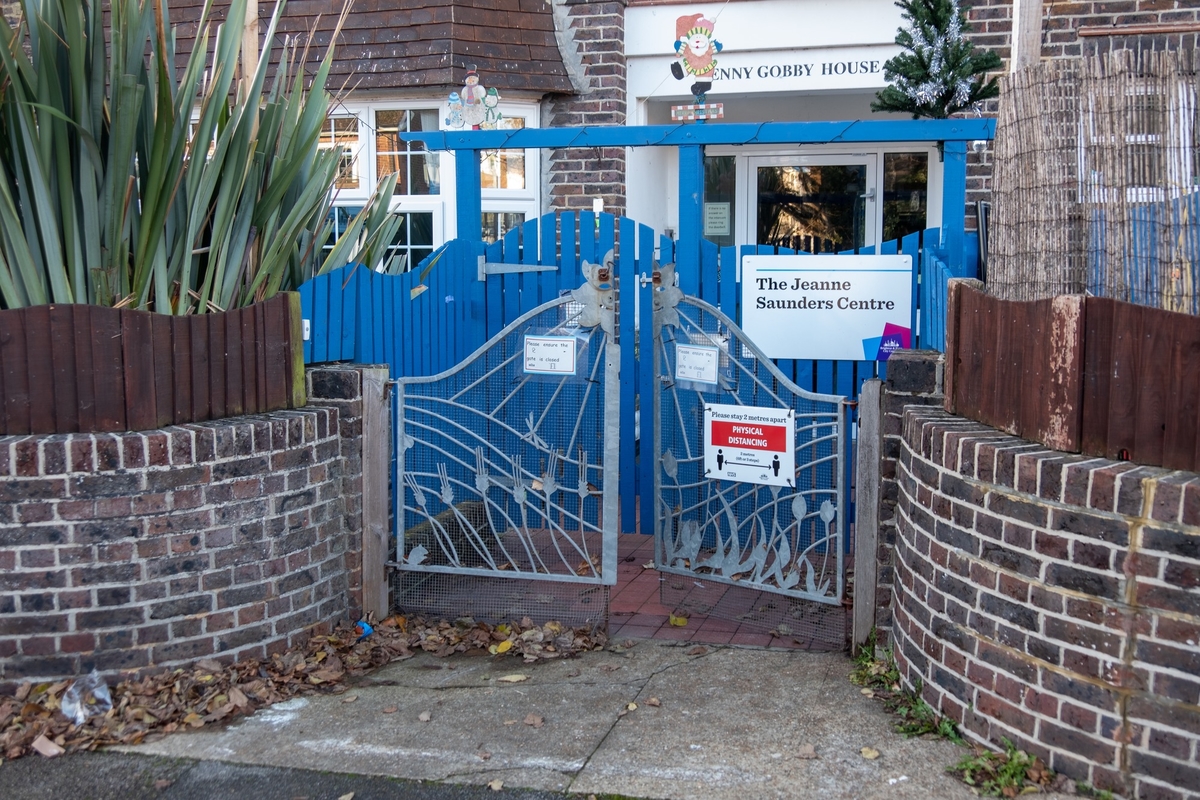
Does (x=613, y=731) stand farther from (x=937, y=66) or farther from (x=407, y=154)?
(x=407, y=154)

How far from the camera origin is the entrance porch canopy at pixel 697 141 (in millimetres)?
5789

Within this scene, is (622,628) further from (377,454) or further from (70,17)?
(70,17)

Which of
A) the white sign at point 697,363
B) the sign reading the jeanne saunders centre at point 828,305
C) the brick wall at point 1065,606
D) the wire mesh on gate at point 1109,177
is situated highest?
the wire mesh on gate at point 1109,177

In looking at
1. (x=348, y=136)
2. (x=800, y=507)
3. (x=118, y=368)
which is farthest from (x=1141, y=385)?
(x=348, y=136)

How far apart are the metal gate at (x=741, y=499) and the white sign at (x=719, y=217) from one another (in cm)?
471

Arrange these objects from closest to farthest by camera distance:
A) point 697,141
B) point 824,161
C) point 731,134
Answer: point 731,134
point 697,141
point 824,161

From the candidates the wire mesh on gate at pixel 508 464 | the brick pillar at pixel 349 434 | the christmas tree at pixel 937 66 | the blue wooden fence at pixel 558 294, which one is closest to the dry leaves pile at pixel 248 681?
the wire mesh on gate at pixel 508 464

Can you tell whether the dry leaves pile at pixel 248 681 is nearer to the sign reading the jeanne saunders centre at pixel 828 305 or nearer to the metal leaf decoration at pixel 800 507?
the metal leaf decoration at pixel 800 507

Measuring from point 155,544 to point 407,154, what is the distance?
555 cm

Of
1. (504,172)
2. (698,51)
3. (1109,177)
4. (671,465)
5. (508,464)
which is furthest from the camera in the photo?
(504,172)

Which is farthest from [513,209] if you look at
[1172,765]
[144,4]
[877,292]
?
[1172,765]

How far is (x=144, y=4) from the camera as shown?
14.4ft

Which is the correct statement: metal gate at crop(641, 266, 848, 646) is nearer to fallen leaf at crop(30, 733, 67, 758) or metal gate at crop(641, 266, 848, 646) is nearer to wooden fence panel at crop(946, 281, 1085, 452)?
wooden fence panel at crop(946, 281, 1085, 452)

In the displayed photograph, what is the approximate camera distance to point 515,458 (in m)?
4.97
